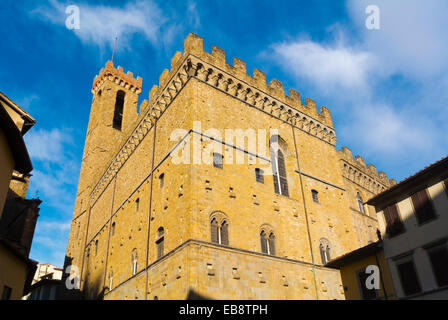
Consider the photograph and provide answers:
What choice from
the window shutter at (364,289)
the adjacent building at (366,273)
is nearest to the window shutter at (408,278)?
the adjacent building at (366,273)

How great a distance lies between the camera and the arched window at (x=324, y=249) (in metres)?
16.7

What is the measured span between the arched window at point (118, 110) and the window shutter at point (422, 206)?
25016 millimetres

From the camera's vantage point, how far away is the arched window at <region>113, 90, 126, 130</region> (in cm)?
3342

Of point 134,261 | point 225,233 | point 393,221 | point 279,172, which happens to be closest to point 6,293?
point 134,261

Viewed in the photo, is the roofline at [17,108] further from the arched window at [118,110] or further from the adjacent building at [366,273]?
the arched window at [118,110]

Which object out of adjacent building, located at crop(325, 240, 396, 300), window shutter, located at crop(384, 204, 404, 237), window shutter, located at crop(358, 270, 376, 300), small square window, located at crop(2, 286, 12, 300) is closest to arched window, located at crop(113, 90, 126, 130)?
small square window, located at crop(2, 286, 12, 300)

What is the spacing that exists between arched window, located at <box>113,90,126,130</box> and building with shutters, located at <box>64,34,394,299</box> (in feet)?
34.1

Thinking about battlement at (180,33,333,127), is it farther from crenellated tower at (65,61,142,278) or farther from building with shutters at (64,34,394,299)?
crenellated tower at (65,61,142,278)

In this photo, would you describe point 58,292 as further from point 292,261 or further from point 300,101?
point 300,101

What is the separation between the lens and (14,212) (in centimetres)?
1553

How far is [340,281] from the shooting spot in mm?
16438

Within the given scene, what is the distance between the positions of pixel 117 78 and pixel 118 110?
3.01 metres

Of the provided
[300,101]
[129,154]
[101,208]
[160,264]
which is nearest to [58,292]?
[101,208]
